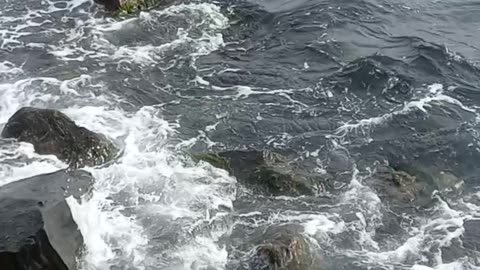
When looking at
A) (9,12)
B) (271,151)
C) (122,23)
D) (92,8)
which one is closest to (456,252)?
(271,151)

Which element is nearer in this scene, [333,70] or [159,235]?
[159,235]

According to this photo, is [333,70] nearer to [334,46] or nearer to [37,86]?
[334,46]

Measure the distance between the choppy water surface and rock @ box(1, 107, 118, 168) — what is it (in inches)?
10.4

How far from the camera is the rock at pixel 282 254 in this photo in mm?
9078

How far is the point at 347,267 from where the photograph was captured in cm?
958

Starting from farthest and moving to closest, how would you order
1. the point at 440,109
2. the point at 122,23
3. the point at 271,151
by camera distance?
1. the point at 122,23
2. the point at 440,109
3. the point at 271,151

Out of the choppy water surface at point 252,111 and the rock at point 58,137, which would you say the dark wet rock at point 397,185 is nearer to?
the choppy water surface at point 252,111

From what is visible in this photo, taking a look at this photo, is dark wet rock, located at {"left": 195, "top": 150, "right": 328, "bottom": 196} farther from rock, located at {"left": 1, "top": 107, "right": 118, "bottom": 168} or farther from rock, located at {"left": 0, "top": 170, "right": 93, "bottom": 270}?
rock, located at {"left": 0, "top": 170, "right": 93, "bottom": 270}

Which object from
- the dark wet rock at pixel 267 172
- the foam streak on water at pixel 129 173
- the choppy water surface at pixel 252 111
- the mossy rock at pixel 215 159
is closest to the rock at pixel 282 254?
the choppy water surface at pixel 252 111

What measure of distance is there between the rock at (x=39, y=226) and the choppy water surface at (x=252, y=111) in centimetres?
70

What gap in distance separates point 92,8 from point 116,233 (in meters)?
9.22

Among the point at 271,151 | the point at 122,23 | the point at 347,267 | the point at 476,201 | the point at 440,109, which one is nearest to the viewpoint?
the point at 347,267

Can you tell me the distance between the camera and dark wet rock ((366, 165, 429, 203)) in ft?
36.1

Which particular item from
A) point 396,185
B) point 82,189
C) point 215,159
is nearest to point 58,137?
point 82,189
